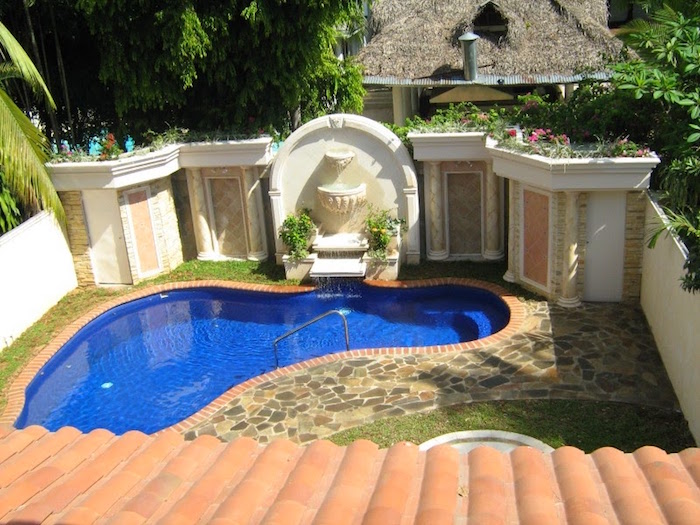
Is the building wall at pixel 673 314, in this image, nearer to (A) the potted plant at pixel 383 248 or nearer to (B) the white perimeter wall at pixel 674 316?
(B) the white perimeter wall at pixel 674 316

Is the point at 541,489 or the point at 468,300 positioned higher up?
A: the point at 541,489

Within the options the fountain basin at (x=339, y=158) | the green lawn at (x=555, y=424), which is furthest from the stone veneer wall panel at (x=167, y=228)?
the green lawn at (x=555, y=424)

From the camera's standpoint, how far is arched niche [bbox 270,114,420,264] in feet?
50.2

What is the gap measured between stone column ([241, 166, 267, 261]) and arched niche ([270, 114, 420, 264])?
73cm

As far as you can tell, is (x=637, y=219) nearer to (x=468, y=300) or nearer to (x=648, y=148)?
(x=648, y=148)

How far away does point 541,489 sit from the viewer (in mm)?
4613

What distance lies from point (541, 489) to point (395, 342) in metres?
8.85

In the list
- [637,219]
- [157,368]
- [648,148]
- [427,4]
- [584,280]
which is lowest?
[157,368]

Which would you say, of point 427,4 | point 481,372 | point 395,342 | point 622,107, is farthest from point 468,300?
point 427,4

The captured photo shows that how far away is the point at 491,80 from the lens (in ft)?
68.7

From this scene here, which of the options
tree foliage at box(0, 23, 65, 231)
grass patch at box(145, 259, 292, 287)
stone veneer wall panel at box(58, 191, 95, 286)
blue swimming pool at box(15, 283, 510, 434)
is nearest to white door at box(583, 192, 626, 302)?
blue swimming pool at box(15, 283, 510, 434)

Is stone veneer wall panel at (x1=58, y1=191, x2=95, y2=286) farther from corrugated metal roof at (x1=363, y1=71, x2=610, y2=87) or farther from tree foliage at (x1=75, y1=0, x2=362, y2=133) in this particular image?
corrugated metal roof at (x1=363, y1=71, x2=610, y2=87)

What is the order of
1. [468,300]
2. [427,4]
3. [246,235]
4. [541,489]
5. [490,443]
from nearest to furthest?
[541,489] < [490,443] < [468,300] < [246,235] < [427,4]

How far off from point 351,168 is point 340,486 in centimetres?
1141
